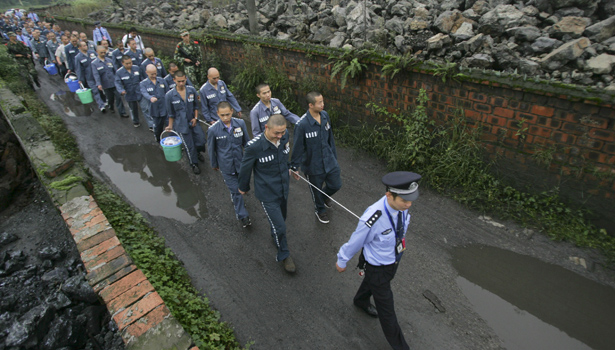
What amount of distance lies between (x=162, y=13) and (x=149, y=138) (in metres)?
12.1

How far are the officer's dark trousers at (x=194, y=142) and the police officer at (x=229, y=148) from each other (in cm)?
176

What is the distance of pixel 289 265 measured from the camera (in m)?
4.44

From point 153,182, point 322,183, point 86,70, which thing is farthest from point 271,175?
point 86,70

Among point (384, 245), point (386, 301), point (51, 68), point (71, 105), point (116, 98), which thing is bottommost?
point (71, 105)

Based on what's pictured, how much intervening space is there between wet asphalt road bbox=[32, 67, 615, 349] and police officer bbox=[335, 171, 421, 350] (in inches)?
19.6

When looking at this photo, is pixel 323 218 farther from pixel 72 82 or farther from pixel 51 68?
pixel 51 68

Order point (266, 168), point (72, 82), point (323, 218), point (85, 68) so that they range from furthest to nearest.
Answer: point (72, 82), point (85, 68), point (323, 218), point (266, 168)

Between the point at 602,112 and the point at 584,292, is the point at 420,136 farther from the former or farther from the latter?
the point at 584,292

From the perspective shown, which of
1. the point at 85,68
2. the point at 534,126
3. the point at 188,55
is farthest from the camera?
the point at 85,68

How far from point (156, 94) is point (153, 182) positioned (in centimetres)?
212

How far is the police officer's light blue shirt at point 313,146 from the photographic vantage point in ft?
15.9

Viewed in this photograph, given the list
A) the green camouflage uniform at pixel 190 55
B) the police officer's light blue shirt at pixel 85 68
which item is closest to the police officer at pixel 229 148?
the green camouflage uniform at pixel 190 55

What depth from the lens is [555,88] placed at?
4.53 meters

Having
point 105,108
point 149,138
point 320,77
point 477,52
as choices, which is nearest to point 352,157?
point 320,77
